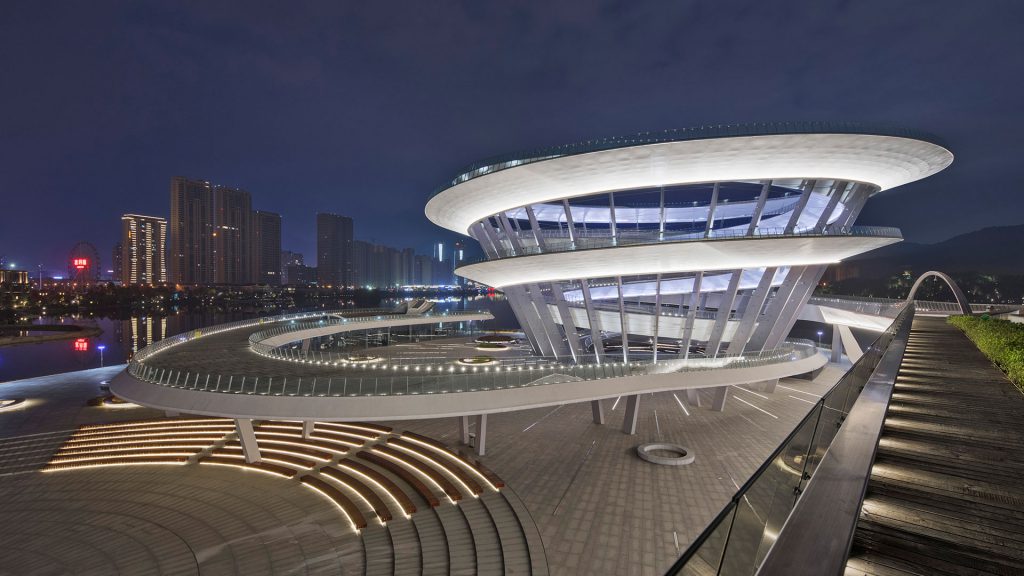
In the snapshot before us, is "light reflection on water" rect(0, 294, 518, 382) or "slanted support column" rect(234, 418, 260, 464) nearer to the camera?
"slanted support column" rect(234, 418, 260, 464)

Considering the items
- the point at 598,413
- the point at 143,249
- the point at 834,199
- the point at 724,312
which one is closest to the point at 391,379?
the point at 598,413

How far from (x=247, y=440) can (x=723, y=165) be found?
23.1m

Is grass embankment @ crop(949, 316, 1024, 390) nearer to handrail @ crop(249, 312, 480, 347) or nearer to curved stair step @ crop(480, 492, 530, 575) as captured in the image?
curved stair step @ crop(480, 492, 530, 575)

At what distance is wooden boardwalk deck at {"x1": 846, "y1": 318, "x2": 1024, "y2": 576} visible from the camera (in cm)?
307

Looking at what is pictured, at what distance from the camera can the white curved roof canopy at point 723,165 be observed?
19.6 m

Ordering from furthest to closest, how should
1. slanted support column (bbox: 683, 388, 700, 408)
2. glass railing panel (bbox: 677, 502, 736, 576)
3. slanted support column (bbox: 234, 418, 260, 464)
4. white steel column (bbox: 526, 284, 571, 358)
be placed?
white steel column (bbox: 526, 284, 571, 358) < slanted support column (bbox: 683, 388, 700, 408) < slanted support column (bbox: 234, 418, 260, 464) < glass railing panel (bbox: 677, 502, 736, 576)

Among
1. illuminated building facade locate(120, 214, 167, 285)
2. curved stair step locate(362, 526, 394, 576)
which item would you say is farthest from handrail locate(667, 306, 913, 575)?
illuminated building facade locate(120, 214, 167, 285)

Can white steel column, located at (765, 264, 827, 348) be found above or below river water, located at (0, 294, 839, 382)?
above

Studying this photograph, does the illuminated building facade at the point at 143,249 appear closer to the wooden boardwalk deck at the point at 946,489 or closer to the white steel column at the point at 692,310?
the white steel column at the point at 692,310

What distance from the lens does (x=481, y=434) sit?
18.9 metres

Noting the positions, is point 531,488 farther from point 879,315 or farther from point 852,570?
point 879,315

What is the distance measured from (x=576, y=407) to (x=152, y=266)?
212 m

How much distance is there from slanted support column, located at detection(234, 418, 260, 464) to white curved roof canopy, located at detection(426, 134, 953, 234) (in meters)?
14.4

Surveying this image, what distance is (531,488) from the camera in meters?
16.0
